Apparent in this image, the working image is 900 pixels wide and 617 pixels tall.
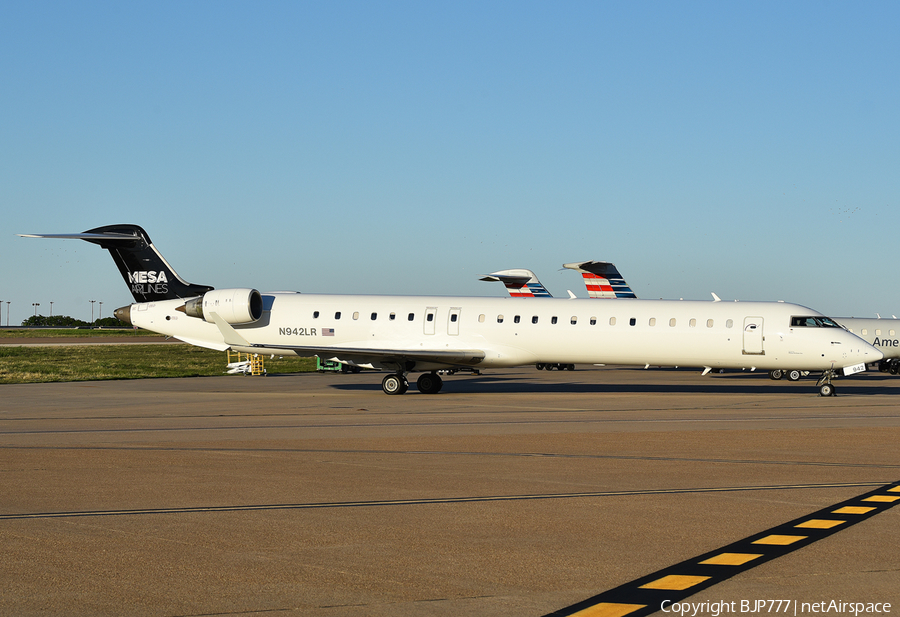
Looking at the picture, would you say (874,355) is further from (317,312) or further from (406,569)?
(406,569)

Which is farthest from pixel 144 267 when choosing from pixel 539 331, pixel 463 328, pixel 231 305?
pixel 539 331

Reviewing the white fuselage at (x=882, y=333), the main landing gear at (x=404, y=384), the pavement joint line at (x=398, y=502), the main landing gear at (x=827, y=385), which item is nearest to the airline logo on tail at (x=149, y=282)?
the main landing gear at (x=404, y=384)

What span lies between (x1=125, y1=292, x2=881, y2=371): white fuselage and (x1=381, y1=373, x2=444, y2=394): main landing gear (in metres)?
0.43

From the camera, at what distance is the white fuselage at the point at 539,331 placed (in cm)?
2652

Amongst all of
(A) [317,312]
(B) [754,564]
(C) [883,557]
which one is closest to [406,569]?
(B) [754,564]

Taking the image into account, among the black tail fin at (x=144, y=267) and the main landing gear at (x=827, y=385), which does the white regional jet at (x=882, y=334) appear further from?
the black tail fin at (x=144, y=267)

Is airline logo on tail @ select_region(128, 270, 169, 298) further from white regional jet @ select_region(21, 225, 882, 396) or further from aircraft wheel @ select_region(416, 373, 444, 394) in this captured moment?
aircraft wheel @ select_region(416, 373, 444, 394)

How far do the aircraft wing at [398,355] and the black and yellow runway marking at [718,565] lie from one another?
59.4 ft

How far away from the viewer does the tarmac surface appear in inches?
252

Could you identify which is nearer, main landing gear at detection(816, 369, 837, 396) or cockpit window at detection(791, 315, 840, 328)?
cockpit window at detection(791, 315, 840, 328)

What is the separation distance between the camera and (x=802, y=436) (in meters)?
16.3

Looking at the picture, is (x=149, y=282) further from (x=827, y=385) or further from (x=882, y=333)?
(x=882, y=333)

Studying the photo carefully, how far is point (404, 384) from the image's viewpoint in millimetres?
Result: 28234

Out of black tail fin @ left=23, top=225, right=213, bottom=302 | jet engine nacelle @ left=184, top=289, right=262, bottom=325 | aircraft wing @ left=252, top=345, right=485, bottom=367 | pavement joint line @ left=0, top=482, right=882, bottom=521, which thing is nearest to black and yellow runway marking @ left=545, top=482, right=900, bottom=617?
pavement joint line @ left=0, top=482, right=882, bottom=521
